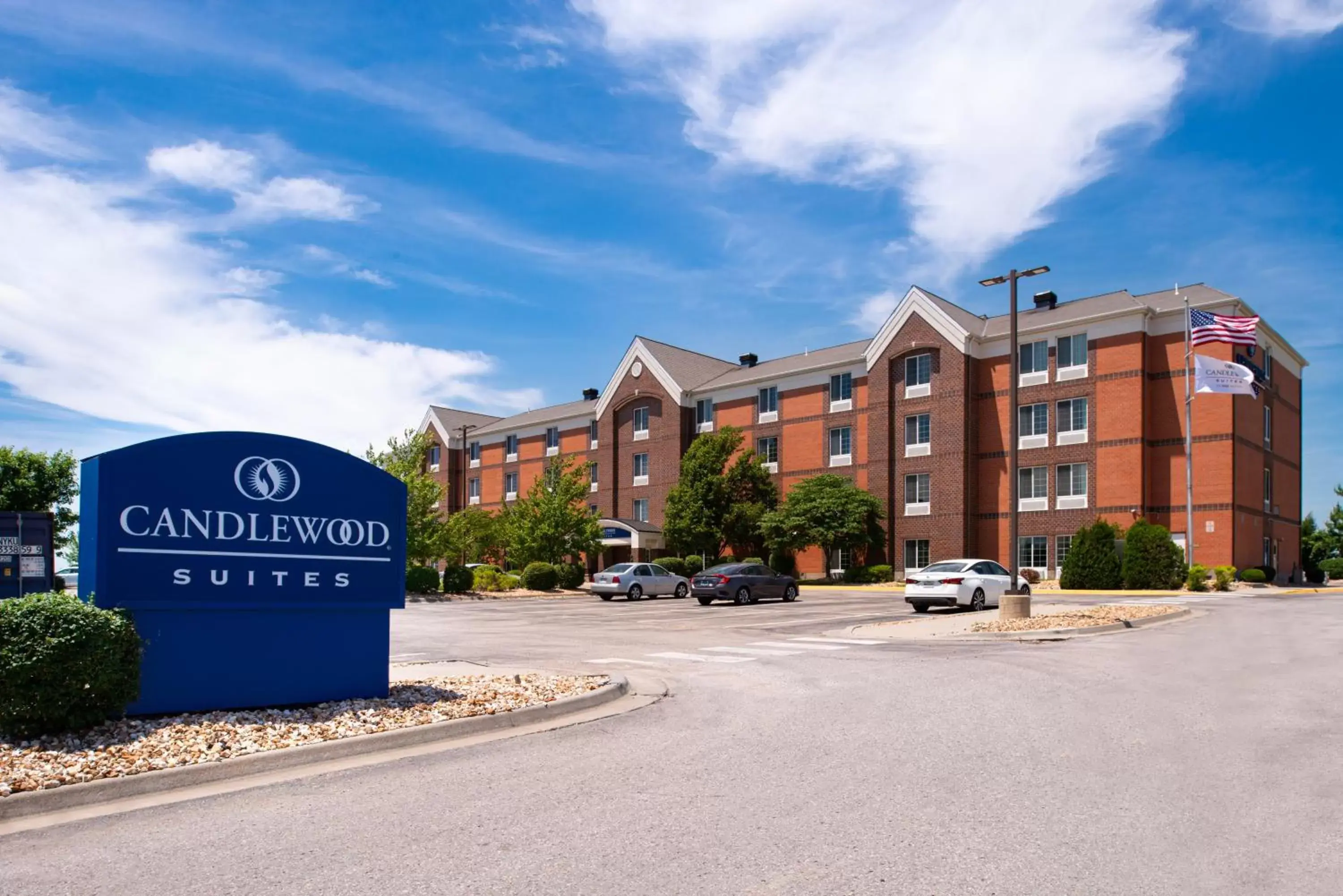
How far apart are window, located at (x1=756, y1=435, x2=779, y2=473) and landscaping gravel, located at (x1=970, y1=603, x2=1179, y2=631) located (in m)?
31.8

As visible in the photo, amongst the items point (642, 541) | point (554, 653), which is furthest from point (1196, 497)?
point (554, 653)

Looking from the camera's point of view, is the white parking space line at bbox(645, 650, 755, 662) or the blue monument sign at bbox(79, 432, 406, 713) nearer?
the blue monument sign at bbox(79, 432, 406, 713)

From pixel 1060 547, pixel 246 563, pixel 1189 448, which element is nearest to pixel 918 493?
pixel 1060 547

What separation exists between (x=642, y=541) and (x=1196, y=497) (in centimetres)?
2725

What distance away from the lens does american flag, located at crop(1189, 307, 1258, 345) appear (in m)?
36.7

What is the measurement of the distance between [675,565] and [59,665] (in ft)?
143

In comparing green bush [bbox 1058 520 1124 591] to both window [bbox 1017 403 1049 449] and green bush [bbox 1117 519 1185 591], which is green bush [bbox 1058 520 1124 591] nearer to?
green bush [bbox 1117 519 1185 591]

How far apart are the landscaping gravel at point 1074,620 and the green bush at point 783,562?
28600 millimetres

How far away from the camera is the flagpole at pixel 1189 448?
40000mm

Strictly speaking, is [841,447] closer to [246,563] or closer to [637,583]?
[637,583]

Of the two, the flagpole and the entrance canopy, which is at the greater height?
the flagpole

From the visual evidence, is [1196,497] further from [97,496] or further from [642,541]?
[97,496]

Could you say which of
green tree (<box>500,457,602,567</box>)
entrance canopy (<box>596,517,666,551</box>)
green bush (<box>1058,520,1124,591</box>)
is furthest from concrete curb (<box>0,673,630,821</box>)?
entrance canopy (<box>596,517,666,551</box>)

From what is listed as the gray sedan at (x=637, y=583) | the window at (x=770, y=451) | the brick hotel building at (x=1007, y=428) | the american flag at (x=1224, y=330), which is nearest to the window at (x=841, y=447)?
the brick hotel building at (x=1007, y=428)
